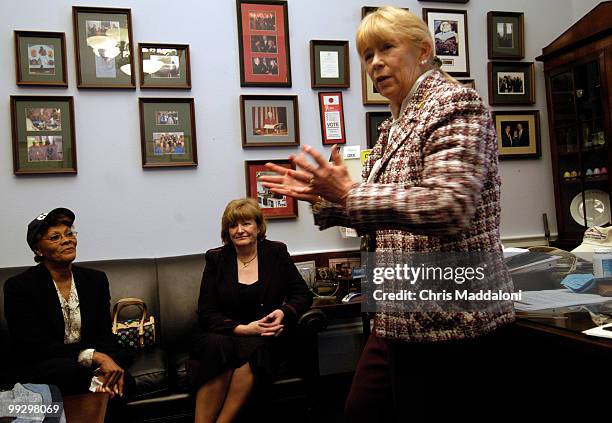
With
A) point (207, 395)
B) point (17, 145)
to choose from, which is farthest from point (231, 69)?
point (207, 395)

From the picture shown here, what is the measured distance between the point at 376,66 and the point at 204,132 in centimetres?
216

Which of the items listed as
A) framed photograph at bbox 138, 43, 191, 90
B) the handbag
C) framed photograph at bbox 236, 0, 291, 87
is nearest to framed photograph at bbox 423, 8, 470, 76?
framed photograph at bbox 236, 0, 291, 87

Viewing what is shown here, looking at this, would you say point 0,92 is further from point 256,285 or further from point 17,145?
point 256,285

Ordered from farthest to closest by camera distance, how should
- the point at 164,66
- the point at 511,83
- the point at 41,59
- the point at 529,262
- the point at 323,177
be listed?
the point at 511,83 < the point at 164,66 < the point at 41,59 < the point at 529,262 < the point at 323,177

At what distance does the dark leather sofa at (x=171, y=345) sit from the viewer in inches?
91.5

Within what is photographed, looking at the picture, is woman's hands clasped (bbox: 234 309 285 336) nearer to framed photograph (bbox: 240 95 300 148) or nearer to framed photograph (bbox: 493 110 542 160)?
framed photograph (bbox: 240 95 300 148)

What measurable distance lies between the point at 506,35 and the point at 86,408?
344 cm

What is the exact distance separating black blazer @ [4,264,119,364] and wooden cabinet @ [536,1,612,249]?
2.87 metres

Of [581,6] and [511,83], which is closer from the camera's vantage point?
[511,83]

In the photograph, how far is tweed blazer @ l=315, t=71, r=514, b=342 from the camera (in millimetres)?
934

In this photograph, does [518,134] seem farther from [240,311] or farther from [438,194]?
[438,194]

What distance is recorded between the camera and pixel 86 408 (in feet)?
5.65

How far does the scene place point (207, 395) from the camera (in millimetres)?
2279

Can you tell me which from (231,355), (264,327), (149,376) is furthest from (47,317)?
(264,327)
